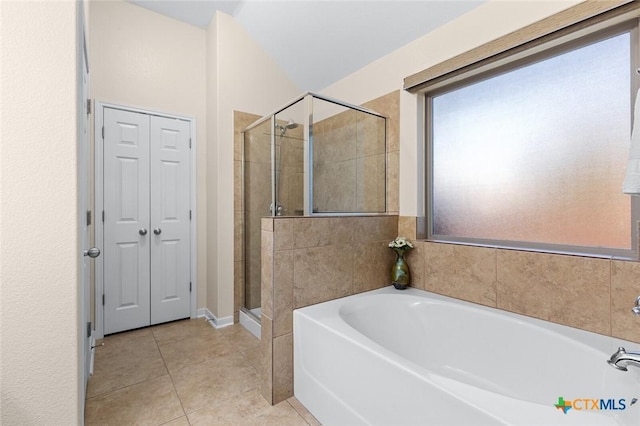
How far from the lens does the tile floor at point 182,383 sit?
1551 millimetres

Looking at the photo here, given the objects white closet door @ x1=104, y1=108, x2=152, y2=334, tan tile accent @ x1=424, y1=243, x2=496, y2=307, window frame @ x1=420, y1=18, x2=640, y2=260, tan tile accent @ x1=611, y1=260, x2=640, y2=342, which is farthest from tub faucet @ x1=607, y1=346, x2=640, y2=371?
white closet door @ x1=104, y1=108, x2=152, y2=334

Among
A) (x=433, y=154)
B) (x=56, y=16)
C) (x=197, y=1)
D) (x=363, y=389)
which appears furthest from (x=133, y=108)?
(x=363, y=389)

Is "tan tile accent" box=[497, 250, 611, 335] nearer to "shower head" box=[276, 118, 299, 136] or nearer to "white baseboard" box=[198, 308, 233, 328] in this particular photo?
"shower head" box=[276, 118, 299, 136]

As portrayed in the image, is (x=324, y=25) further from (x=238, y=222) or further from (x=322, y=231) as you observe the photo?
(x=238, y=222)

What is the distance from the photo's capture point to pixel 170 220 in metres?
2.84

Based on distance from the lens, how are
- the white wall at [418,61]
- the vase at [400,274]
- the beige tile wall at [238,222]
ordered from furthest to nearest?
the beige tile wall at [238,222], the vase at [400,274], the white wall at [418,61]

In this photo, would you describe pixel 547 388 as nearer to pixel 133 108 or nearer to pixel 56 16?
pixel 56 16

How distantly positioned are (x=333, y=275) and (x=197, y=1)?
2650 millimetres

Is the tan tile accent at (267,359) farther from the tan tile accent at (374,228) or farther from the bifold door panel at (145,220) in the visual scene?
the bifold door panel at (145,220)

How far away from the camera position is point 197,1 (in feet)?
8.63

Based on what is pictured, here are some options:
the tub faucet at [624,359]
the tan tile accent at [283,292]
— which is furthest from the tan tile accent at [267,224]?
the tub faucet at [624,359]

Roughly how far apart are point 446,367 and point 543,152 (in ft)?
4.42

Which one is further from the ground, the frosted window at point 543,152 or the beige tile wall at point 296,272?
the frosted window at point 543,152

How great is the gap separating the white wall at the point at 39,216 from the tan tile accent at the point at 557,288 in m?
2.11
